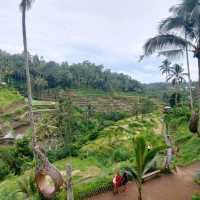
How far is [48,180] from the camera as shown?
35.8 ft

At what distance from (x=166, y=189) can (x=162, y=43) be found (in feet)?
20.0

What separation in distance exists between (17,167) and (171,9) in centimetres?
1802

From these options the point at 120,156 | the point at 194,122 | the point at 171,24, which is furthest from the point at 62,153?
the point at 171,24

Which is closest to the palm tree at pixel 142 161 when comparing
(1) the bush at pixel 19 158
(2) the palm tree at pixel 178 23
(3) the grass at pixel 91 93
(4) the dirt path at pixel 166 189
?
(4) the dirt path at pixel 166 189

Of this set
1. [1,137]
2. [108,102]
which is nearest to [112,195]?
[1,137]

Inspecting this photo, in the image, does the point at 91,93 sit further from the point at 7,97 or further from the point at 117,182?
the point at 117,182

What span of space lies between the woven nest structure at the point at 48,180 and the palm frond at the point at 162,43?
20.3 ft

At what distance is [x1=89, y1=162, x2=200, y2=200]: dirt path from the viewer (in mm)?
10320

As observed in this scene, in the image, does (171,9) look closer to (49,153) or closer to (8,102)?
(49,153)

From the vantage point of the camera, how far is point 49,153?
28.5 meters

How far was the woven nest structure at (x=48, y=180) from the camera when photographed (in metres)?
10.6

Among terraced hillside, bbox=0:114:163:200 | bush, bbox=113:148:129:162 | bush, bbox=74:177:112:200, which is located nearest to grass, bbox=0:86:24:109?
terraced hillside, bbox=0:114:163:200

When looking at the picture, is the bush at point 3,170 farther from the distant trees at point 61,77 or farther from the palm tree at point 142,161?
the distant trees at point 61,77

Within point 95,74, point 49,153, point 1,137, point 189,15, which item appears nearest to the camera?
point 189,15
